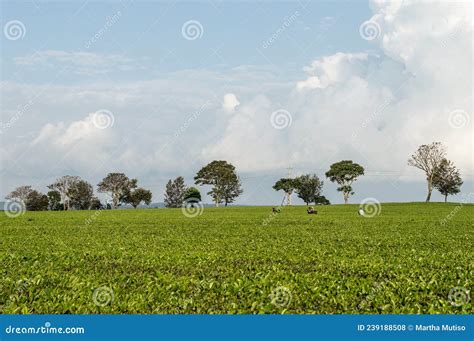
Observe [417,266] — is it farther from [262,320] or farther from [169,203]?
[169,203]

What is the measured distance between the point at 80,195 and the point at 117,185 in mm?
13559

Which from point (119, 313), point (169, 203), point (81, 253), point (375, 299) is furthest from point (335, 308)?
point (169, 203)

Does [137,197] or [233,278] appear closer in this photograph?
[233,278]

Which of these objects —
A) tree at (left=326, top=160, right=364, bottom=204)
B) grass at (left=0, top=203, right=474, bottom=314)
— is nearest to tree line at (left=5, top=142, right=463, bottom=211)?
tree at (left=326, top=160, right=364, bottom=204)

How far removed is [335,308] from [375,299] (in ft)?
4.53

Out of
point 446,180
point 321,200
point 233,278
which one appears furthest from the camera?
point 321,200

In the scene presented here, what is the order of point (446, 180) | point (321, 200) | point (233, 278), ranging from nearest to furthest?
point (233, 278)
point (446, 180)
point (321, 200)

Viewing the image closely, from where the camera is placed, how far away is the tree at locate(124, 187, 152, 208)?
14938 cm

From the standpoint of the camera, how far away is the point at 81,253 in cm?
2241

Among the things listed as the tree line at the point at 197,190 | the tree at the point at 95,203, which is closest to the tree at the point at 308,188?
the tree line at the point at 197,190

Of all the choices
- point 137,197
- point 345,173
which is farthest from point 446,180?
point 137,197

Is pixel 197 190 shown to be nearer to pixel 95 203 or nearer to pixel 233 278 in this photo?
pixel 95 203

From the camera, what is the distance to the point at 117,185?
15125 cm

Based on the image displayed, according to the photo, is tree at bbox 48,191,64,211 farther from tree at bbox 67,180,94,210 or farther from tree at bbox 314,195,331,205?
tree at bbox 314,195,331,205
